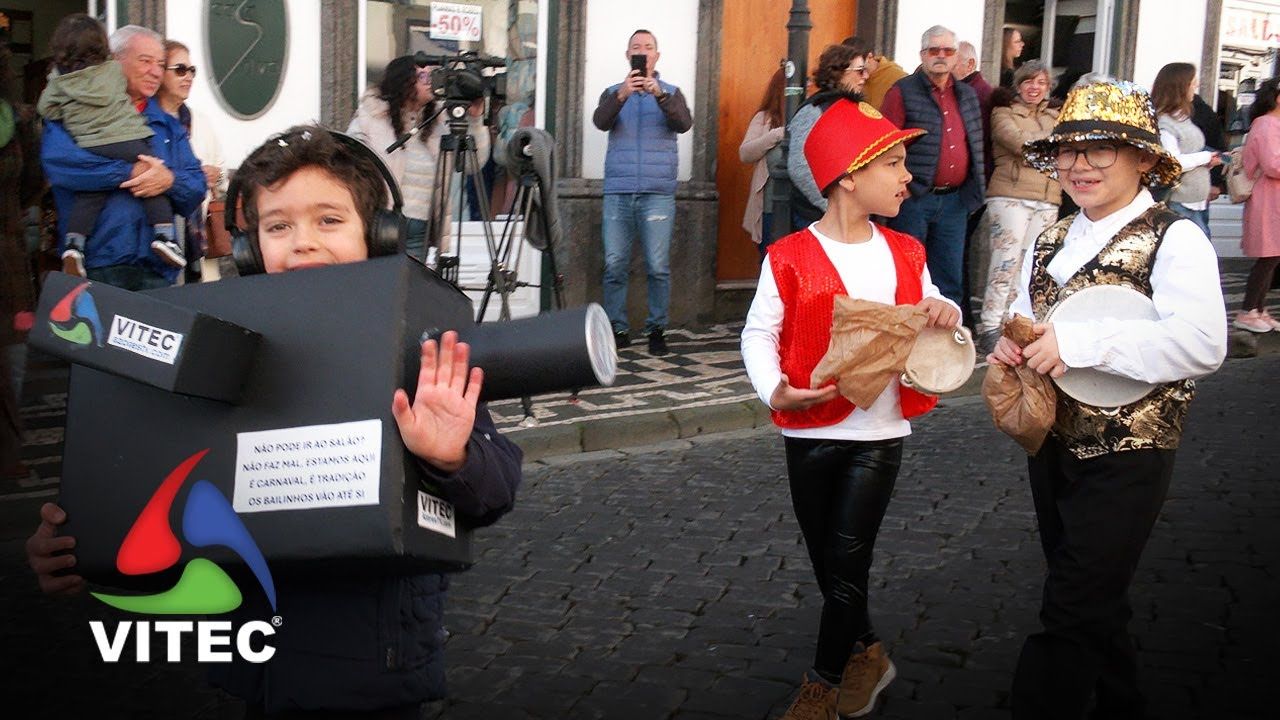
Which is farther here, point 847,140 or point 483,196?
point 483,196

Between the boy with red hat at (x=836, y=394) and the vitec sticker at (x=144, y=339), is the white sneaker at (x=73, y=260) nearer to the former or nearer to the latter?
the boy with red hat at (x=836, y=394)

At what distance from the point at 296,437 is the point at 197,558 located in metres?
0.23

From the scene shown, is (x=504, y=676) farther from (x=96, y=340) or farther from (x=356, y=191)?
(x=96, y=340)

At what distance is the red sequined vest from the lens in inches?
154

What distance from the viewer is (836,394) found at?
3.76m

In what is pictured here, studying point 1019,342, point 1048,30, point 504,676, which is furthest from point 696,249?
point 1019,342

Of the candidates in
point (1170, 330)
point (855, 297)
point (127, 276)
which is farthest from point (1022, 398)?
point (127, 276)

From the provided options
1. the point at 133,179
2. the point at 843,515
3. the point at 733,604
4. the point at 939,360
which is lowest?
the point at 733,604

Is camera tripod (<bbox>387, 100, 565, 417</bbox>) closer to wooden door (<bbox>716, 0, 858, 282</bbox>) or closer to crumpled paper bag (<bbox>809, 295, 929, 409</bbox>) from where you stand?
wooden door (<bbox>716, 0, 858, 282</bbox>)

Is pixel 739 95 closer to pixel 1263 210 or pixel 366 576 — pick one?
pixel 1263 210

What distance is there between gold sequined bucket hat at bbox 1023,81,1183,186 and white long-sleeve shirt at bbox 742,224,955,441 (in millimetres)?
569

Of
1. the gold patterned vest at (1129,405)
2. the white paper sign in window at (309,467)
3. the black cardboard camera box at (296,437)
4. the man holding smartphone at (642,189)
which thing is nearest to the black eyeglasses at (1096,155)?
the gold patterned vest at (1129,405)

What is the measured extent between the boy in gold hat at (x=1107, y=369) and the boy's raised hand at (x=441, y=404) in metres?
1.86

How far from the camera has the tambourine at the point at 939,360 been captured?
3.72 meters
